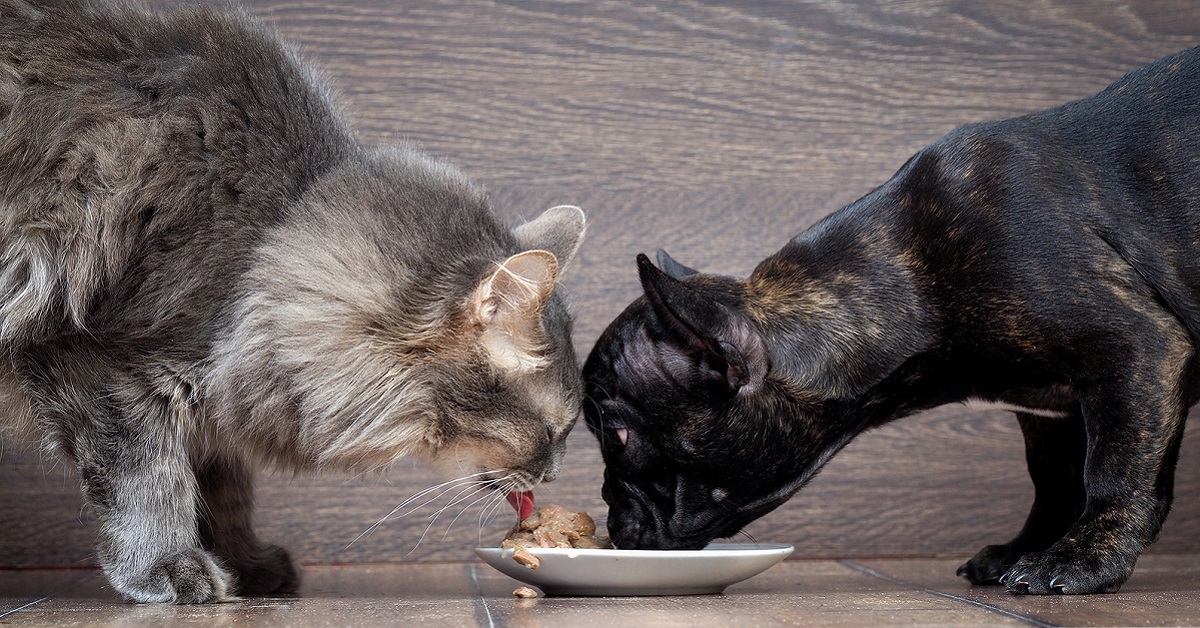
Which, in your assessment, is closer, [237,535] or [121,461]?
[121,461]

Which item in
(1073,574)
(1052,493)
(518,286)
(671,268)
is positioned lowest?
(1052,493)

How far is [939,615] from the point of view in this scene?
63.1 inches

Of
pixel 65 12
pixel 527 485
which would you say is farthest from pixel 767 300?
pixel 65 12

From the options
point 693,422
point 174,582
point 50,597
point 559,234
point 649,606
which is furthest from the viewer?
point 559,234

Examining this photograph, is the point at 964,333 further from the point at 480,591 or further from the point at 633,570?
the point at 480,591

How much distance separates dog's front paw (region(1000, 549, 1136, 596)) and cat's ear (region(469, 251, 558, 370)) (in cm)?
91

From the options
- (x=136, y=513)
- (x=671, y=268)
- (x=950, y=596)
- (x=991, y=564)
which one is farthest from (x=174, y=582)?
(x=991, y=564)

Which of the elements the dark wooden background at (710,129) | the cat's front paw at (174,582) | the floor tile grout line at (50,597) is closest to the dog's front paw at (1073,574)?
the dark wooden background at (710,129)

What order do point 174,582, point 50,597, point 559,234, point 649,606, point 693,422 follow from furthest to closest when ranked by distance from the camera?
point 559,234 → point 50,597 → point 693,422 → point 174,582 → point 649,606

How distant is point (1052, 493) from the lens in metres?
2.24

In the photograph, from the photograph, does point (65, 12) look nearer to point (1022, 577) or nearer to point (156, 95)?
point (156, 95)

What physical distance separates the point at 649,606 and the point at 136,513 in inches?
34.2

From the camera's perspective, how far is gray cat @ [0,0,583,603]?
1.78 metres

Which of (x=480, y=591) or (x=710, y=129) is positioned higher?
(x=710, y=129)
